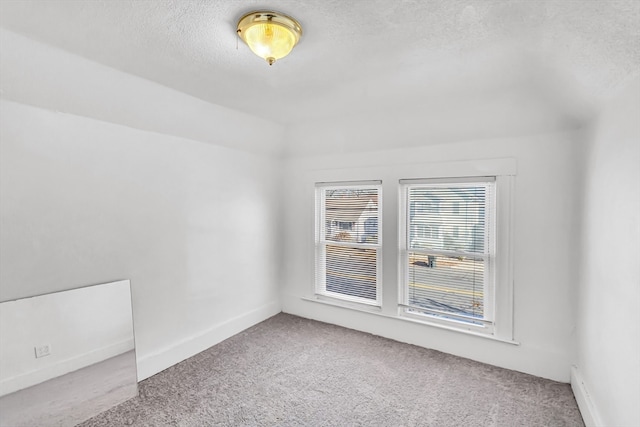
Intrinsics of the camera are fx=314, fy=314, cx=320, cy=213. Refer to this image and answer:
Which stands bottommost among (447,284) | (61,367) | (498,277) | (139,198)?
(61,367)

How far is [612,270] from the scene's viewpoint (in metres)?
1.82

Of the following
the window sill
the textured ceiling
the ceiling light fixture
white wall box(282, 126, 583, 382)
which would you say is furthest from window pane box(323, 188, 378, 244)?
the ceiling light fixture

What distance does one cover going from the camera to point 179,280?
305 cm

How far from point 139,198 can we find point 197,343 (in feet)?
5.12

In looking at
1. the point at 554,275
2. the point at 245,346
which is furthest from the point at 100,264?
the point at 554,275

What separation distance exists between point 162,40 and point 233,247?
2.26 m

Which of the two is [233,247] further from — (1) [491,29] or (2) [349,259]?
(1) [491,29]

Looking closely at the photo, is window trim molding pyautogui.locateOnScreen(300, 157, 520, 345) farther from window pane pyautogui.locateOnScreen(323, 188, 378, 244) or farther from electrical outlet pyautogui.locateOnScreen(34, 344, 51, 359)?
electrical outlet pyautogui.locateOnScreen(34, 344, 51, 359)

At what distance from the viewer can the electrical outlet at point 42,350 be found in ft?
7.04

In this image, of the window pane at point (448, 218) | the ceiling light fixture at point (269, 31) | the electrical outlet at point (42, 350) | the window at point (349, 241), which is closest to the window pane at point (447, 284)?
the window pane at point (448, 218)

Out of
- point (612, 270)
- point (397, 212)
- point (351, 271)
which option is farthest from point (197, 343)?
point (612, 270)

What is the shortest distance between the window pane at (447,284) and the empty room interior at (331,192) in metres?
0.02

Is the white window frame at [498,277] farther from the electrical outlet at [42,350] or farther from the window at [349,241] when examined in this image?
the electrical outlet at [42,350]

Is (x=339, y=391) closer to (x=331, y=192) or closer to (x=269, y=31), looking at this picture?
(x=331, y=192)
